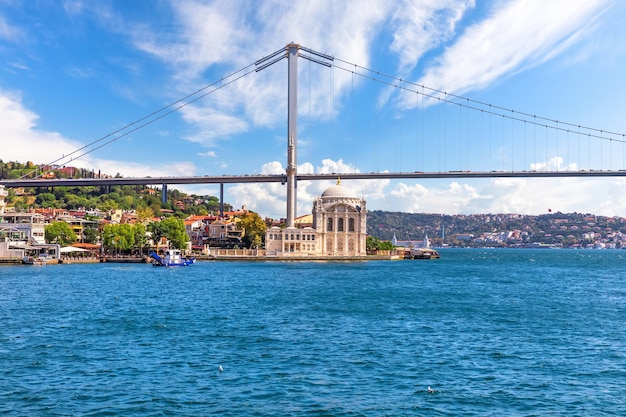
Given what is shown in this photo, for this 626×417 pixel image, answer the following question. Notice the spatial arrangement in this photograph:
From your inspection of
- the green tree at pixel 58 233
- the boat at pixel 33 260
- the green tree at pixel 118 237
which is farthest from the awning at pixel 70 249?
the boat at pixel 33 260

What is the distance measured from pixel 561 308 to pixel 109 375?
20.9m

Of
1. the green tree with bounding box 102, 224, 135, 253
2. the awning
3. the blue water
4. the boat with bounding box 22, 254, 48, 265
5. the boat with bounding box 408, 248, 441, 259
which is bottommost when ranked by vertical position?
the boat with bounding box 408, 248, 441, 259

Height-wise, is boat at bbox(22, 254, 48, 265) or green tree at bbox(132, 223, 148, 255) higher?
green tree at bbox(132, 223, 148, 255)

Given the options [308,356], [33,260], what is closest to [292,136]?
[33,260]

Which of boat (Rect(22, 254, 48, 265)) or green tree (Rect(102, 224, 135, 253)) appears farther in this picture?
green tree (Rect(102, 224, 135, 253))

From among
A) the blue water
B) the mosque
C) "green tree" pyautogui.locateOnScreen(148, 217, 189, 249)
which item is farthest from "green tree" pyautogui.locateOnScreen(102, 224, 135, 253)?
the blue water

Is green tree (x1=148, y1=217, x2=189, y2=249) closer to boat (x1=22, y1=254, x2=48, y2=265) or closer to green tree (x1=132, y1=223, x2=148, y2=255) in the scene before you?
green tree (x1=132, y1=223, x2=148, y2=255)

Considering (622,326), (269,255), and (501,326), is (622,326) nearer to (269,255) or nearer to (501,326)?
(501,326)

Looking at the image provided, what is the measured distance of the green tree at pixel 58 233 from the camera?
213ft

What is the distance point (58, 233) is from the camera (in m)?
65.1

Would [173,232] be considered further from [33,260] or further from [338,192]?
[338,192]

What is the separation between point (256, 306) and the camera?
26359 millimetres

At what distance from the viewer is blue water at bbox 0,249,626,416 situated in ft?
39.3

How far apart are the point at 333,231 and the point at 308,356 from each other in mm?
68673
